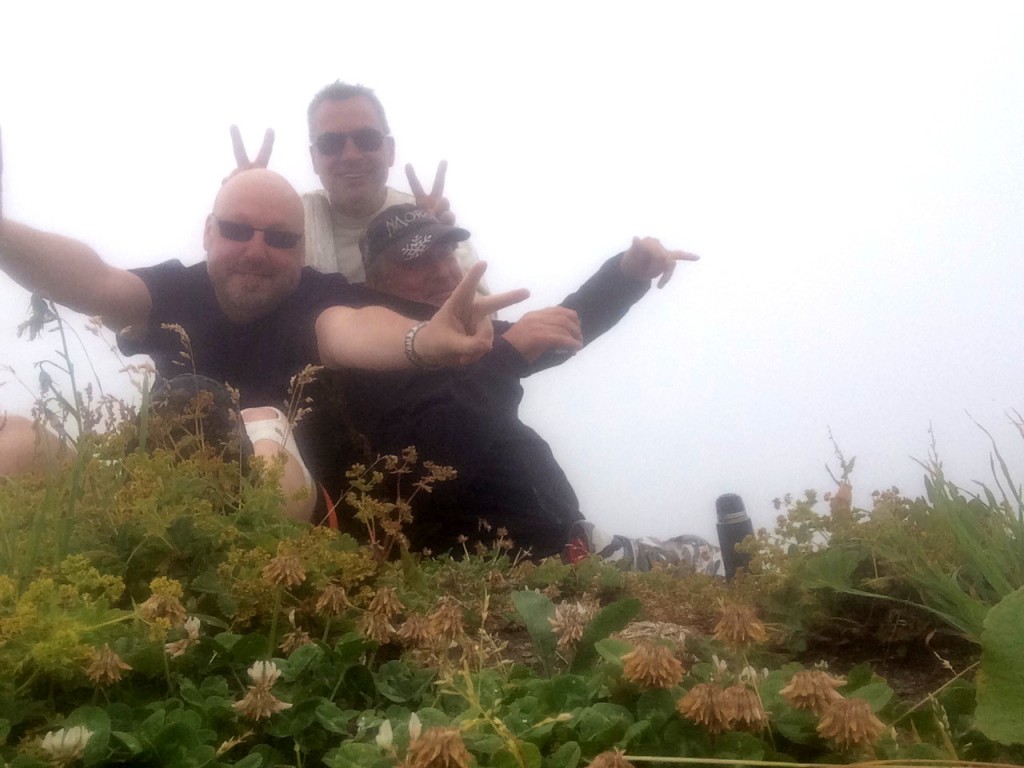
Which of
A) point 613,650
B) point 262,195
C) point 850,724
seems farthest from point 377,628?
point 262,195

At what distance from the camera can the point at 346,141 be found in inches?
180

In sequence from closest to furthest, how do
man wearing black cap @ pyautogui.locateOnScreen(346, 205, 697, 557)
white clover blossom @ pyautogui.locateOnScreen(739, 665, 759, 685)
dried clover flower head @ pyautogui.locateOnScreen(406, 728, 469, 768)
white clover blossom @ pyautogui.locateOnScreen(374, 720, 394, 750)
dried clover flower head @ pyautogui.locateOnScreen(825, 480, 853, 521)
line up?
dried clover flower head @ pyautogui.locateOnScreen(406, 728, 469, 768)
white clover blossom @ pyautogui.locateOnScreen(374, 720, 394, 750)
white clover blossom @ pyautogui.locateOnScreen(739, 665, 759, 685)
dried clover flower head @ pyautogui.locateOnScreen(825, 480, 853, 521)
man wearing black cap @ pyautogui.locateOnScreen(346, 205, 697, 557)

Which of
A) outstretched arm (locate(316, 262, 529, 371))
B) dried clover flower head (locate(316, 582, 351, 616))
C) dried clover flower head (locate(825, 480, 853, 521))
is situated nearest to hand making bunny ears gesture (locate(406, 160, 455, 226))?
outstretched arm (locate(316, 262, 529, 371))

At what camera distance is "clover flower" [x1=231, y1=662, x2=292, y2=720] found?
1159mm

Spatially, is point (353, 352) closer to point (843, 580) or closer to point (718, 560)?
point (843, 580)

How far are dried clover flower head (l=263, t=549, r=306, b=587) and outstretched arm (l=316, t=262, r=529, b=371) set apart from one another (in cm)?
103

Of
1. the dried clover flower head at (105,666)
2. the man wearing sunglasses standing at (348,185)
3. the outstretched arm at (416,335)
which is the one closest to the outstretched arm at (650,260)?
the man wearing sunglasses standing at (348,185)

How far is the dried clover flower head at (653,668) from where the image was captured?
1054 millimetres

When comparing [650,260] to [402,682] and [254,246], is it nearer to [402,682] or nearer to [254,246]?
[254,246]

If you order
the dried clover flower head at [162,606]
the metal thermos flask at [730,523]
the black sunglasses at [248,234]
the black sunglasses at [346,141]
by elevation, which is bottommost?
the metal thermos flask at [730,523]

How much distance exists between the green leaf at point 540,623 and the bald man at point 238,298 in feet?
5.28

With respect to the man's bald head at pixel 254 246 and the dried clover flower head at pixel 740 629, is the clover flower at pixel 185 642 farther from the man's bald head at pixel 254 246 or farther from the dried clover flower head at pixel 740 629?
the man's bald head at pixel 254 246

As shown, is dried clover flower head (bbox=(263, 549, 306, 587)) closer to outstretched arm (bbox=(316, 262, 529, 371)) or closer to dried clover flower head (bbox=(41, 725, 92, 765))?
dried clover flower head (bbox=(41, 725, 92, 765))

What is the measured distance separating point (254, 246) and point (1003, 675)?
3.03m
